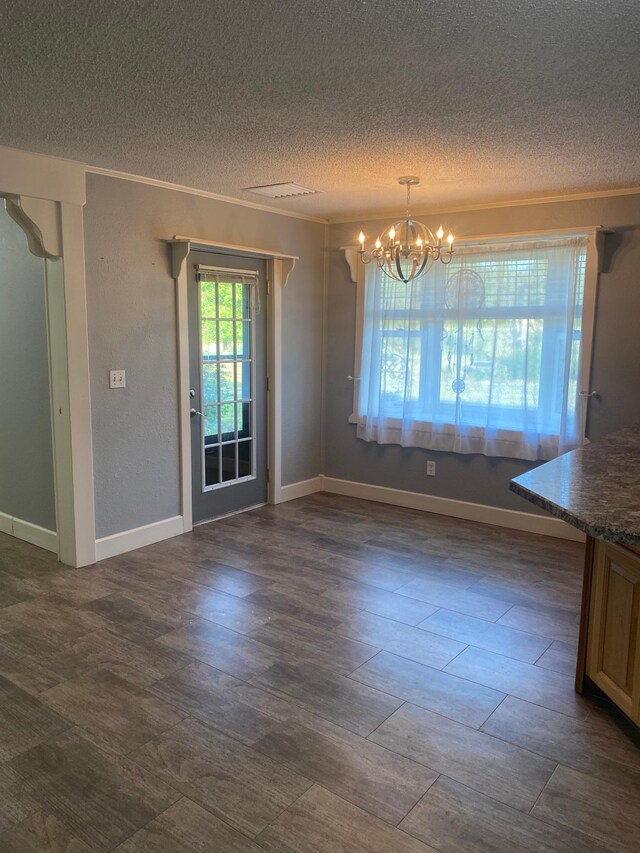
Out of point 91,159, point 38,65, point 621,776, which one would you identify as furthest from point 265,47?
point 621,776

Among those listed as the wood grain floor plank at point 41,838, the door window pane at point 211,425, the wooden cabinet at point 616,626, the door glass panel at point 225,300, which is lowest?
the wood grain floor plank at point 41,838

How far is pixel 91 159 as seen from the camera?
359cm

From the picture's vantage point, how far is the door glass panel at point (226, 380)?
187 inches

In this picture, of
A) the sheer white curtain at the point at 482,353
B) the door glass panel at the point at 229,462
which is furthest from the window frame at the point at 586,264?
the door glass panel at the point at 229,462

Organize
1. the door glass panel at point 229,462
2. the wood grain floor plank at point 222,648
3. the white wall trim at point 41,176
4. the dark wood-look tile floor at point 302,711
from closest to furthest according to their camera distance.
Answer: the dark wood-look tile floor at point 302,711 < the wood grain floor plank at point 222,648 < the white wall trim at point 41,176 < the door glass panel at point 229,462

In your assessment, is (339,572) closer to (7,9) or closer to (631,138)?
(631,138)

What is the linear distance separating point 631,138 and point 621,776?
2.76 metres

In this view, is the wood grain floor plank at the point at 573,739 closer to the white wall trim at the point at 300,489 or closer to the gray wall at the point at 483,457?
the gray wall at the point at 483,457

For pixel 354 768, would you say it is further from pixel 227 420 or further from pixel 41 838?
pixel 227 420

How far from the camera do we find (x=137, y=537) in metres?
4.34

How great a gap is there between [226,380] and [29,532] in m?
1.76

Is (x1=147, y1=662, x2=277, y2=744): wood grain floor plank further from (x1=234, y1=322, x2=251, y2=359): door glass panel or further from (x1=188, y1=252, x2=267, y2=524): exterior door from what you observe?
(x1=234, y1=322, x2=251, y2=359): door glass panel

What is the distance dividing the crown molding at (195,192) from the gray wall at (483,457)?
1.46 ft

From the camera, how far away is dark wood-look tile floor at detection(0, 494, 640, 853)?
1.96 m
